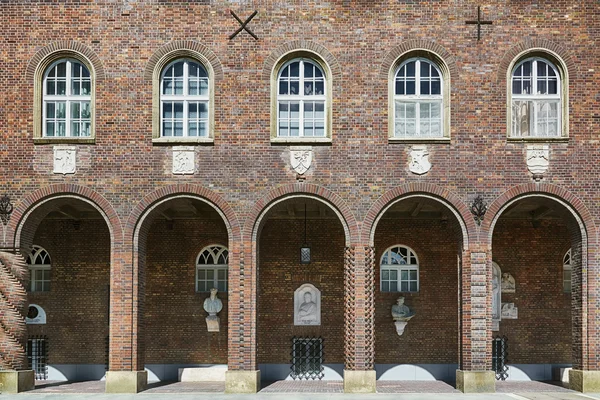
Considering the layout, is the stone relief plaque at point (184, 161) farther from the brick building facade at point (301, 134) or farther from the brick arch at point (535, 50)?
the brick arch at point (535, 50)

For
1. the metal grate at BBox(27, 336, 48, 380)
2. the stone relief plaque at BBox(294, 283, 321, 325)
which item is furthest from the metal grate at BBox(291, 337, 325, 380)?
the metal grate at BBox(27, 336, 48, 380)

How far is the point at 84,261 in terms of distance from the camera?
24.6 m

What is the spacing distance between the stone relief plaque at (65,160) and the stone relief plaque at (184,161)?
7.60 feet

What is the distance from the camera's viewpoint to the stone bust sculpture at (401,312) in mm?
24281

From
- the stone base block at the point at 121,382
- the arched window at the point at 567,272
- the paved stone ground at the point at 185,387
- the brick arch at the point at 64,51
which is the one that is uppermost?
the brick arch at the point at 64,51

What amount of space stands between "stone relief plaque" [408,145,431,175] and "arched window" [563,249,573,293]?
6.03 meters

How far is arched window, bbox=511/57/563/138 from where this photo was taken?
21328 millimetres

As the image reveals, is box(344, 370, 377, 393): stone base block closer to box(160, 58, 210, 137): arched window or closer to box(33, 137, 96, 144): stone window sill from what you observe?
box(160, 58, 210, 137): arched window

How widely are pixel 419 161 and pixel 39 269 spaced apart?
10.8m

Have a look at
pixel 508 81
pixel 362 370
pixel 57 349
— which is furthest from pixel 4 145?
pixel 508 81

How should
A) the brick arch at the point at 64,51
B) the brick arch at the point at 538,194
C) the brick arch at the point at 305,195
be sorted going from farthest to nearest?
the brick arch at the point at 64,51, the brick arch at the point at 305,195, the brick arch at the point at 538,194

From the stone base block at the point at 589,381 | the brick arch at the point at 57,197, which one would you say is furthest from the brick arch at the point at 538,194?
the brick arch at the point at 57,197

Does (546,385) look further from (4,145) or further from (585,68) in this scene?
(4,145)

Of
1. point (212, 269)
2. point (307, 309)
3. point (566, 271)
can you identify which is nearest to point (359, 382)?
point (307, 309)
